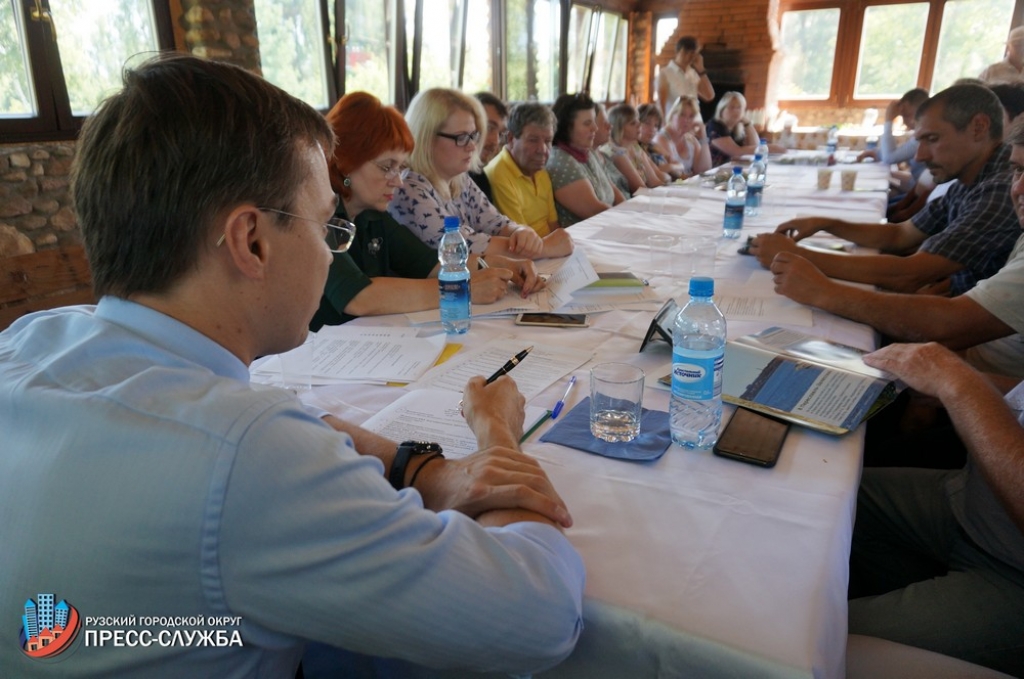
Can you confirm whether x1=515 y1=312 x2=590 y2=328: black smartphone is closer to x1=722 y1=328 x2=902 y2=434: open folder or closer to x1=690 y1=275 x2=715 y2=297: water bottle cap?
x1=722 y1=328 x2=902 y2=434: open folder

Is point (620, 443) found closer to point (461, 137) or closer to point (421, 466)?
point (421, 466)

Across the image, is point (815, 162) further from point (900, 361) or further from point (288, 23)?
point (900, 361)

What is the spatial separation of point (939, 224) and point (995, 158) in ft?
1.13

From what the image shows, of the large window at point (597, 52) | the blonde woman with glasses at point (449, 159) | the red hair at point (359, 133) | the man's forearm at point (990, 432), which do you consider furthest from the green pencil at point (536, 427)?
the large window at point (597, 52)

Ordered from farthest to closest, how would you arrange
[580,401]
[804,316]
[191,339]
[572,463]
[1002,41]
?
[1002,41]
[804,316]
[580,401]
[572,463]
[191,339]

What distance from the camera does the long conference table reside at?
64 cm

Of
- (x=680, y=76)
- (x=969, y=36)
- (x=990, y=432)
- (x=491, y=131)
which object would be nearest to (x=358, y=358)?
(x=990, y=432)

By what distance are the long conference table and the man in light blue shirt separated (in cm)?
8

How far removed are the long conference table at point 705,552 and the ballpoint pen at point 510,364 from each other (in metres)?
0.08

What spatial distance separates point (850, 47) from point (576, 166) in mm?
7212

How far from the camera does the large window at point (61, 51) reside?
2.89 metres

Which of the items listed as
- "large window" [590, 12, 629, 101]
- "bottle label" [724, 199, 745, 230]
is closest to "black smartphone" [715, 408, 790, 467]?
"bottle label" [724, 199, 745, 230]

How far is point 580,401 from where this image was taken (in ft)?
3.68

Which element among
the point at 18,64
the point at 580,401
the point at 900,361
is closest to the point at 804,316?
the point at 900,361
